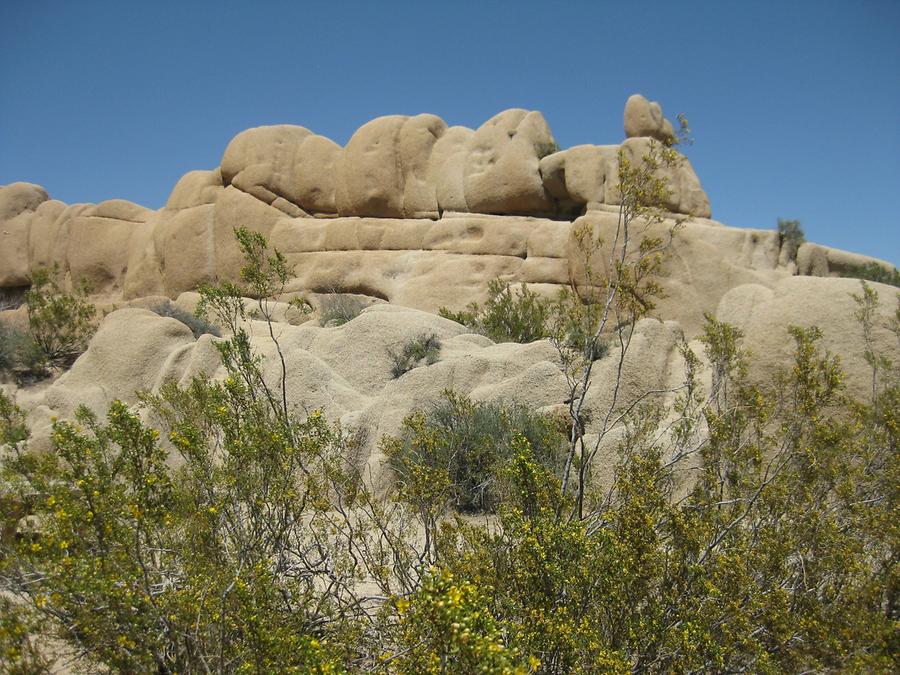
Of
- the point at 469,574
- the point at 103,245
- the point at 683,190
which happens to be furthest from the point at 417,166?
the point at 469,574

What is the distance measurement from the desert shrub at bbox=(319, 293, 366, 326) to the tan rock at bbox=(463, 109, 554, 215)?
730cm

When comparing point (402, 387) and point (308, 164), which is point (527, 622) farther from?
point (308, 164)

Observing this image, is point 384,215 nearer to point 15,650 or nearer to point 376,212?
point 376,212

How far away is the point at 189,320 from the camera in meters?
17.2

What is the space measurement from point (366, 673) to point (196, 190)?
95.6 ft

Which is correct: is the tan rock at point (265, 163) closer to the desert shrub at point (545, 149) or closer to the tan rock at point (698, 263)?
the desert shrub at point (545, 149)

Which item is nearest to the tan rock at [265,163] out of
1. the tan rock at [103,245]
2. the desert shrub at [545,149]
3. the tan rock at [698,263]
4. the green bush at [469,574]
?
the tan rock at [103,245]

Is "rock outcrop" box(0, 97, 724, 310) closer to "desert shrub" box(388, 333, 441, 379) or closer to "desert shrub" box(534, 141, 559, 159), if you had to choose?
"desert shrub" box(534, 141, 559, 159)

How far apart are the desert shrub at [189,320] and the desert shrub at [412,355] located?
5.63 metres

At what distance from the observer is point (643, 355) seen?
1000cm

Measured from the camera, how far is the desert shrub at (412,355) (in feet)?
38.6

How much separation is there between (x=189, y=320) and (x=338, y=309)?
13.7ft

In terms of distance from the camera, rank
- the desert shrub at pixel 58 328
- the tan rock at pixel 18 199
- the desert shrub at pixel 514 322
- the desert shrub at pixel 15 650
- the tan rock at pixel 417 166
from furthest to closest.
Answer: the tan rock at pixel 18 199, the tan rock at pixel 417 166, the desert shrub at pixel 58 328, the desert shrub at pixel 514 322, the desert shrub at pixel 15 650

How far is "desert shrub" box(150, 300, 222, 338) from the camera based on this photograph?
16.2 m
